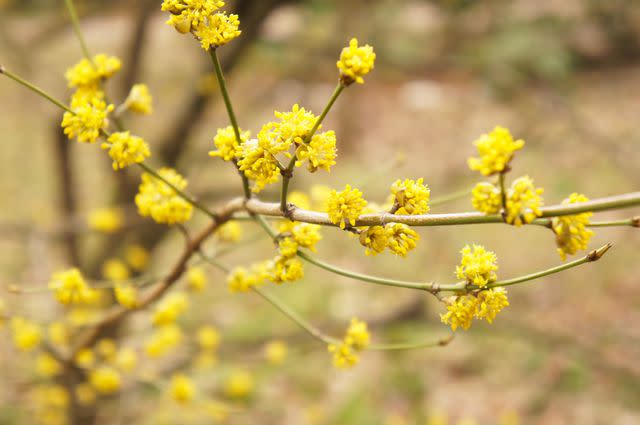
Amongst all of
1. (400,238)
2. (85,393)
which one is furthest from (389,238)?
(85,393)

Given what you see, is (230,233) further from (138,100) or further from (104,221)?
(104,221)

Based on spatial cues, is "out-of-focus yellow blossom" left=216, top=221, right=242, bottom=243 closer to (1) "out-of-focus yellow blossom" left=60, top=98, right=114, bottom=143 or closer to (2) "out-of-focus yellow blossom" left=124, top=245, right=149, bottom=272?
(1) "out-of-focus yellow blossom" left=60, top=98, right=114, bottom=143

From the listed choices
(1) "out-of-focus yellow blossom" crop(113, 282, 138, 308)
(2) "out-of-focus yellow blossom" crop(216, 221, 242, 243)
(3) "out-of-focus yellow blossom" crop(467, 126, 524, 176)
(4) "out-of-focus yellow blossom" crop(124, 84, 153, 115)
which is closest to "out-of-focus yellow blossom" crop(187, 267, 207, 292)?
(1) "out-of-focus yellow blossom" crop(113, 282, 138, 308)

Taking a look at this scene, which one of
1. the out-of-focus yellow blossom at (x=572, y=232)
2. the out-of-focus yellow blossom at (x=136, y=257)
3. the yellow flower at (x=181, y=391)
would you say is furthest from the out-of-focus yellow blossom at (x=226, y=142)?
the out-of-focus yellow blossom at (x=136, y=257)

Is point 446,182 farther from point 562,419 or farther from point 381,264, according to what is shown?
point 562,419

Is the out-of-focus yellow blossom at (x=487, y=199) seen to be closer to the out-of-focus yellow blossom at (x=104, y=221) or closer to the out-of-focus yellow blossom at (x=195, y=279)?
the out-of-focus yellow blossom at (x=195, y=279)

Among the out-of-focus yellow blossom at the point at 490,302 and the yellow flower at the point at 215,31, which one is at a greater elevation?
the yellow flower at the point at 215,31
